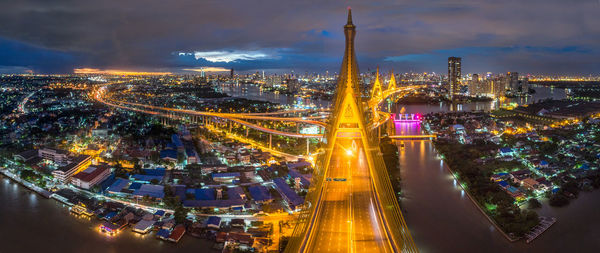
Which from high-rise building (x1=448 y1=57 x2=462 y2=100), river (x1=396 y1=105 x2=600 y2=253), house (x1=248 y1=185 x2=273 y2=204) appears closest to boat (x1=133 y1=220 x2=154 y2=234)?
house (x1=248 y1=185 x2=273 y2=204)

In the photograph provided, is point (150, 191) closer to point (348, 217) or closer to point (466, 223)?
point (348, 217)

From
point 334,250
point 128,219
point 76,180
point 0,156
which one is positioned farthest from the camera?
point 0,156

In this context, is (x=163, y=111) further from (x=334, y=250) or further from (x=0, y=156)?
(x=334, y=250)

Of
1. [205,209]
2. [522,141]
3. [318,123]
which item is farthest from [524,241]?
[318,123]

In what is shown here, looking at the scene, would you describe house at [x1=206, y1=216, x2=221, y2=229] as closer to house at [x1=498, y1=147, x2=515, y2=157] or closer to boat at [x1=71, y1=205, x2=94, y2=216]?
boat at [x1=71, y1=205, x2=94, y2=216]

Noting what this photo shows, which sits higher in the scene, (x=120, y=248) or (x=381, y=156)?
(x=381, y=156)

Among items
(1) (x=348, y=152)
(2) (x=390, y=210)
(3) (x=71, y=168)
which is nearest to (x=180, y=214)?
(2) (x=390, y=210)
